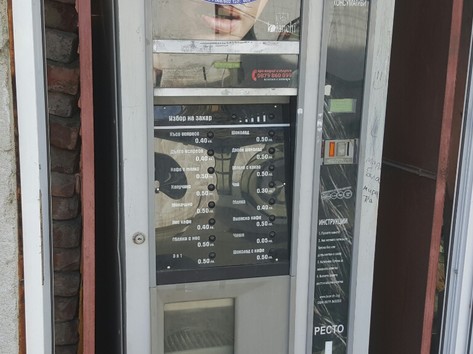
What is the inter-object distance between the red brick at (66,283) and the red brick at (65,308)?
0.07 feet

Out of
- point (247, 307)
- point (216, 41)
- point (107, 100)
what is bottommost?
point (247, 307)

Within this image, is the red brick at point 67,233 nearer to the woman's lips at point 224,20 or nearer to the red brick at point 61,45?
the red brick at point 61,45

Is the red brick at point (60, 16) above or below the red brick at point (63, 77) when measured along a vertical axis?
above

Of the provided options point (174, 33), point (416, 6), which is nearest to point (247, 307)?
point (174, 33)

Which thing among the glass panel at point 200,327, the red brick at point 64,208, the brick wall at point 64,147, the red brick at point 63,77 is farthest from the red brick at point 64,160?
the glass panel at point 200,327

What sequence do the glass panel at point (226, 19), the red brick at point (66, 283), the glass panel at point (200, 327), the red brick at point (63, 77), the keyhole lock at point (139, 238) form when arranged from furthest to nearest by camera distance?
the red brick at point (66, 283), the red brick at point (63, 77), the glass panel at point (200, 327), the keyhole lock at point (139, 238), the glass panel at point (226, 19)

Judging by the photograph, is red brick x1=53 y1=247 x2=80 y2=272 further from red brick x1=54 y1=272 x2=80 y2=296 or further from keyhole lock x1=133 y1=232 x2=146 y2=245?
keyhole lock x1=133 y1=232 x2=146 y2=245

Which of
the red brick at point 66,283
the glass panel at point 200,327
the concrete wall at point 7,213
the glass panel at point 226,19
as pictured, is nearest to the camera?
the concrete wall at point 7,213

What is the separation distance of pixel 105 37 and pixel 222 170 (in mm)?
602

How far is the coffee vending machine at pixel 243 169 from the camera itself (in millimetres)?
1751

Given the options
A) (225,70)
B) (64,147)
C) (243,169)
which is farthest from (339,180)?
(64,147)

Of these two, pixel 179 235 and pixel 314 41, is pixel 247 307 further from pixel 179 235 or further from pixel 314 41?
pixel 314 41

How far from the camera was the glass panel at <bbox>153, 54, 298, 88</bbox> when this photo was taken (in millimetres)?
1740

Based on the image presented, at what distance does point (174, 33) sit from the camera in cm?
172
